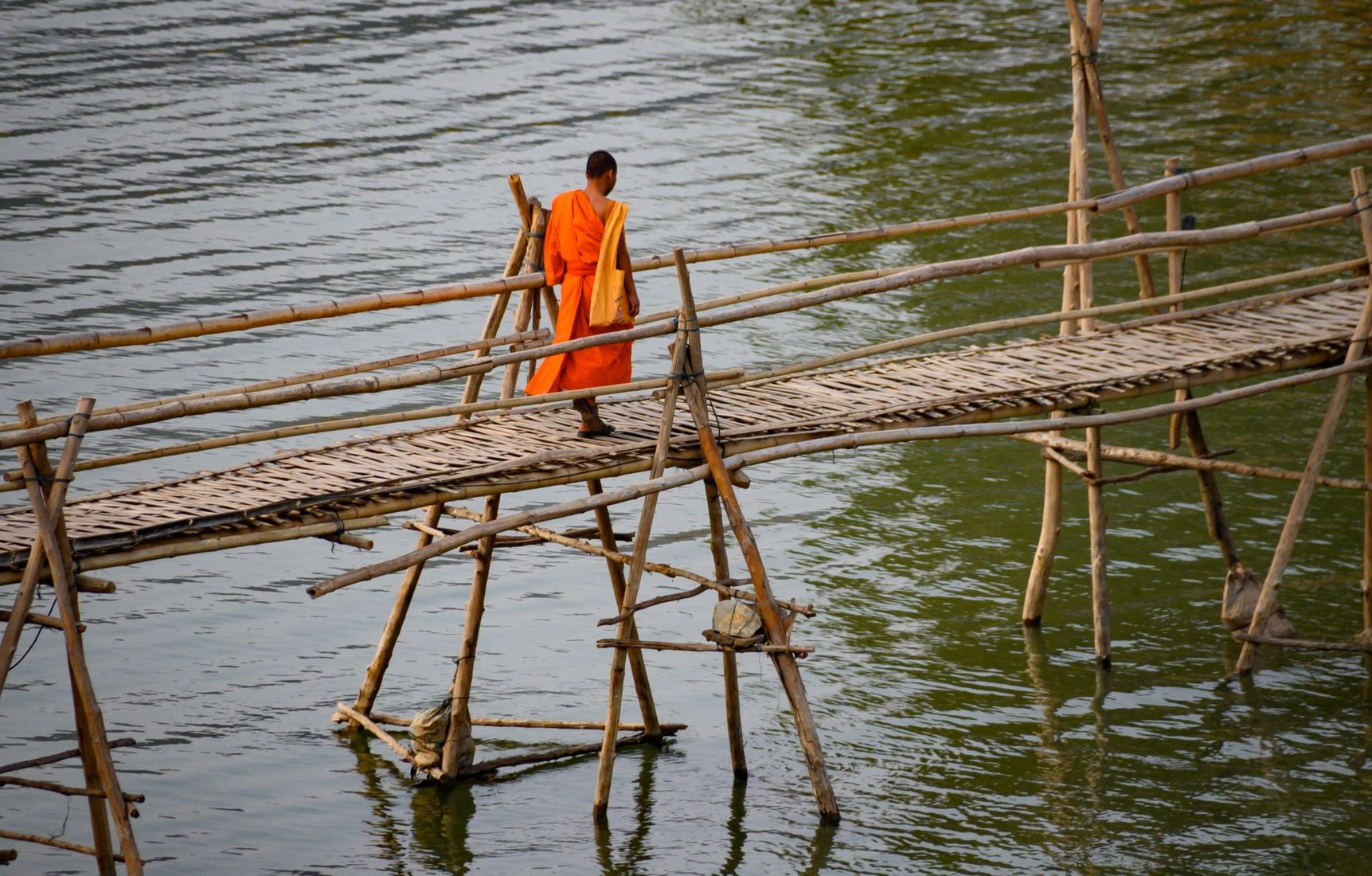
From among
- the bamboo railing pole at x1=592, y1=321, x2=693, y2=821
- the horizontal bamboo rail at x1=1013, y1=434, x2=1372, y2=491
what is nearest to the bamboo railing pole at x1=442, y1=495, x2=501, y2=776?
the bamboo railing pole at x1=592, y1=321, x2=693, y2=821

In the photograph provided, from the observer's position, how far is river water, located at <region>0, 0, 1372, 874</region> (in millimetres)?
6074

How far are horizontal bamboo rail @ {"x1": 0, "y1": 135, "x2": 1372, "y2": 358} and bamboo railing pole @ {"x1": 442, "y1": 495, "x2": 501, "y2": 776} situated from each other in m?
0.77

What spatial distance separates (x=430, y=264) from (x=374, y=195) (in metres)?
1.62

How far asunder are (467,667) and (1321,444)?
11.5 ft

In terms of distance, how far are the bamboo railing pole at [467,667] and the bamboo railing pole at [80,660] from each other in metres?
1.64

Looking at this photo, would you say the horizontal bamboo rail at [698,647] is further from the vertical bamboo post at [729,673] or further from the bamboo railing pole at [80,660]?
the bamboo railing pole at [80,660]

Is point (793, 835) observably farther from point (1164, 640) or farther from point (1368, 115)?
point (1368, 115)

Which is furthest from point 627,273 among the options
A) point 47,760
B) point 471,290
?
point 47,760

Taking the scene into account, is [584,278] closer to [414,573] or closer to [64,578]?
[414,573]

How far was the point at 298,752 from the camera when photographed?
6.41 m

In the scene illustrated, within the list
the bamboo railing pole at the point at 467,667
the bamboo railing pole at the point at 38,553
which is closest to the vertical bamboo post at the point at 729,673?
the bamboo railing pole at the point at 467,667

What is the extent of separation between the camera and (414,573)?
6.20 metres

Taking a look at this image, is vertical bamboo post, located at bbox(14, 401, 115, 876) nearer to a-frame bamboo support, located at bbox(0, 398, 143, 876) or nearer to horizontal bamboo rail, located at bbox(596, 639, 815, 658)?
a-frame bamboo support, located at bbox(0, 398, 143, 876)

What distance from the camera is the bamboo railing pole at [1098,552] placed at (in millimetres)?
6945
